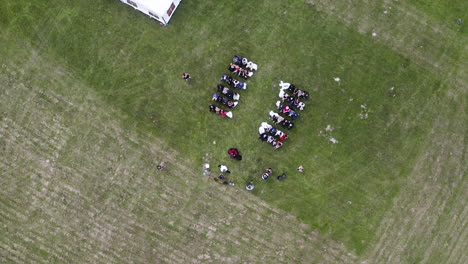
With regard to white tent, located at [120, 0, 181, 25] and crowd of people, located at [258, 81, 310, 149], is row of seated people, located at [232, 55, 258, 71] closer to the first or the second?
crowd of people, located at [258, 81, 310, 149]

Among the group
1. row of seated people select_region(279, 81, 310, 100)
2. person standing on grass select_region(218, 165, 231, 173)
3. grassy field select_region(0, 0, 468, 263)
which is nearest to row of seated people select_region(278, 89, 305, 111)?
row of seated people select_region(279, 81, 310, 100)

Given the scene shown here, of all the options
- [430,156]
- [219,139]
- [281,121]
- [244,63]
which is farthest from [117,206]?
[430,156]

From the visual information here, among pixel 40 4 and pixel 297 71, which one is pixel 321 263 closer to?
pixel 297 71

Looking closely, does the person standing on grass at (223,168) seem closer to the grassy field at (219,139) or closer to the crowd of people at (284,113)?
the grassy field at (219,139)

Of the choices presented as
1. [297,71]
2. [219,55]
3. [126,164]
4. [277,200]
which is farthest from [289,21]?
[126,164]

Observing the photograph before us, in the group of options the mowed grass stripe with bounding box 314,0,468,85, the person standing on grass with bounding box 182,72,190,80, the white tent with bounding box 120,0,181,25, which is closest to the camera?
the white tent with bounding box 120,0,181,25
